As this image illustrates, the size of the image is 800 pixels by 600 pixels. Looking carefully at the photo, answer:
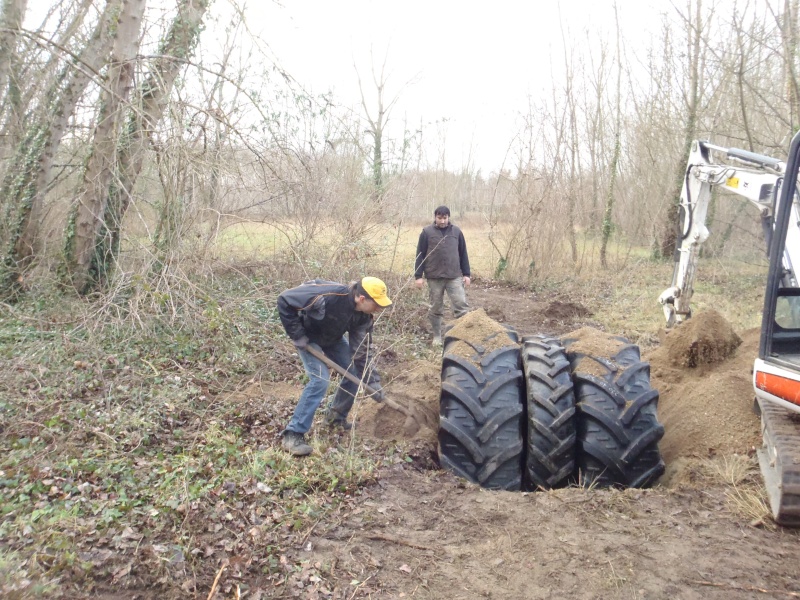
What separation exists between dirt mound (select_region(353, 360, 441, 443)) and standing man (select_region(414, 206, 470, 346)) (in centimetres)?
258

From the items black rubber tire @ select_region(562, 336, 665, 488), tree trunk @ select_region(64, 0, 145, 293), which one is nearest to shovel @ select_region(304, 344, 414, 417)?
black rubber tire @ select_region(562, 336, 665, 488)

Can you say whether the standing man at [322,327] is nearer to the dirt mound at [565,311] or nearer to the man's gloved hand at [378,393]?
the man's gloved hand at [378,393]

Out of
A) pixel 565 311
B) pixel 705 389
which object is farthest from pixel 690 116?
pixel 705 389

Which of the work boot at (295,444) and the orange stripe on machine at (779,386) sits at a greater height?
the orange stripe on machine at (779,386)

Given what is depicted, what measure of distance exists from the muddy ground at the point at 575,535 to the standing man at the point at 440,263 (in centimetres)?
375

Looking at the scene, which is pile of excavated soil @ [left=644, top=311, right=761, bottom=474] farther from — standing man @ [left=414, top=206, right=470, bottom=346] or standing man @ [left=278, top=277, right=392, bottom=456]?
standing man @ [left=414, top=206, right=470, bottom=346]

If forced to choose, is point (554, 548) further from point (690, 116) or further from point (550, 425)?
point (690, 116)

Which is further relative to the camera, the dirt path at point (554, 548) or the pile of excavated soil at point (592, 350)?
the pile of excavated soil at point (592, 350)

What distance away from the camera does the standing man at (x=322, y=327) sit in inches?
191

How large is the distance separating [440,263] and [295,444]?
14.0 ft

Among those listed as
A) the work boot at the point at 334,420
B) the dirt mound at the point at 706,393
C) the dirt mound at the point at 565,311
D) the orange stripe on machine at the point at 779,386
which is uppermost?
the orange stripe on machine at the point at 779,386

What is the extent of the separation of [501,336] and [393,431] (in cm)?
131

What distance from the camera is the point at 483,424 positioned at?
432 cm

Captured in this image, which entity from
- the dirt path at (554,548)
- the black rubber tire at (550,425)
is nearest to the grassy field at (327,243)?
the black rubber tire at (550,425)
